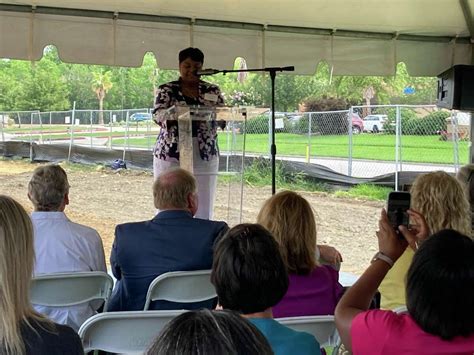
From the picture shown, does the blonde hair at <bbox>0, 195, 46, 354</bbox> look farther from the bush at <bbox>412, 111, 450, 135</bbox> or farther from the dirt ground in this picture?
the bush at <bbox>412, 111, 450, 135</bbox>

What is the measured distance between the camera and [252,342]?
0.69 m

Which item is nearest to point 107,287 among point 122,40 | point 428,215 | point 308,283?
point 308,283

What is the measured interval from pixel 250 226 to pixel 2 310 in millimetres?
612

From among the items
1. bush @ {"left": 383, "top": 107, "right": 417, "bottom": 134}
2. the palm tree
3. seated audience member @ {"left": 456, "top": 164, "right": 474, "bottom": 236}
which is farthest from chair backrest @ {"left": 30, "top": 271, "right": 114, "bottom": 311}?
the palm tree

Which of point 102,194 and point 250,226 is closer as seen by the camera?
point 250,226

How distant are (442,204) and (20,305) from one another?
1.60 meters

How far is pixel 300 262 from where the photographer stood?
2012 millimetres

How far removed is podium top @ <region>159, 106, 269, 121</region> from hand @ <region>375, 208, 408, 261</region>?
7.58ft

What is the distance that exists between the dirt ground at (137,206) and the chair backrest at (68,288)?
3771 mm

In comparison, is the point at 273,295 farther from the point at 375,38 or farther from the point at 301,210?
the point at 375,38

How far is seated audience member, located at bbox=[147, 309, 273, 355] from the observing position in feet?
2.17

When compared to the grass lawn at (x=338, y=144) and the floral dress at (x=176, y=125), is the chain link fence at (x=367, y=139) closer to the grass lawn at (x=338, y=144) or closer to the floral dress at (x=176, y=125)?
the grass lawn at (x=338, y=144)

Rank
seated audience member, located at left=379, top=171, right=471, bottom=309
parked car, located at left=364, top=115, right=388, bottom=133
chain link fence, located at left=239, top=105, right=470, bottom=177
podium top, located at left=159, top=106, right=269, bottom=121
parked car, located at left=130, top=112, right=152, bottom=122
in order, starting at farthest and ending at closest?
parked car, located at left=364, top=115, right=388, bottom=133 < parked car, located at left=130, top=112, right=152, bottom=122 < chain link fence, located at left=239, top=105, right=470, bottom=177 < podium top, located at left=159, top=106, right=269, bottom=121 < seated audience member, located at left=379, top=171, right=471, bottom=309

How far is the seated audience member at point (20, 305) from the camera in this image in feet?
4.22
